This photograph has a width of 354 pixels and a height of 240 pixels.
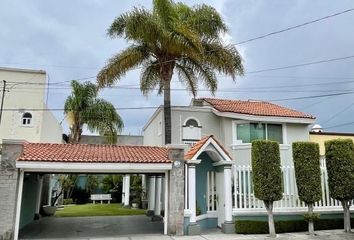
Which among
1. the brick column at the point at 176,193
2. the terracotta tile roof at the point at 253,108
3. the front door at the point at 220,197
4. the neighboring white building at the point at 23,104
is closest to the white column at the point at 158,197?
the front door at the point at 220,197

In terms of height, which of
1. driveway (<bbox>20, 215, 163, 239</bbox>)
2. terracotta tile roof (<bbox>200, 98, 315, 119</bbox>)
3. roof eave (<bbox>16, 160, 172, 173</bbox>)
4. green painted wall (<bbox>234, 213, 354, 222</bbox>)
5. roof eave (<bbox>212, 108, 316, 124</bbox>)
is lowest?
driveway (<bbox>20, 215, 163, 239</bbox>)

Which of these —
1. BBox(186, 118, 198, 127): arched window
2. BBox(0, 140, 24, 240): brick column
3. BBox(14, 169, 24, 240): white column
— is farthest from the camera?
BBox(186, 118, 198, 127): arched window

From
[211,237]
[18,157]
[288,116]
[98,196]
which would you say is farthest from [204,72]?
[98,196]

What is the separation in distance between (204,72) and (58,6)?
9116 mm

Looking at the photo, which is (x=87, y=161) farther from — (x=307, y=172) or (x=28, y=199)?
(x=307, y=172)

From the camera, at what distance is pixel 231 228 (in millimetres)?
15070

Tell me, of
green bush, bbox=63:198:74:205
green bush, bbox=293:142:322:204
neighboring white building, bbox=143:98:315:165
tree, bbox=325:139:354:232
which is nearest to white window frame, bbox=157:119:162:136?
neighboring white building, bbox=143:98:315:165

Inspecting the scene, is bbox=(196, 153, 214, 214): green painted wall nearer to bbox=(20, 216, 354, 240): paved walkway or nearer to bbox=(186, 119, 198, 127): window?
bbox=(20, 216, 354, 240): paved walkway

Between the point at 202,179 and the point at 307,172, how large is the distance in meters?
4.86

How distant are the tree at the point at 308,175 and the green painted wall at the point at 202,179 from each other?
4183mm

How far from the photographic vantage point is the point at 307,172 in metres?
14.5

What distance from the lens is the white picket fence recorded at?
1556cm

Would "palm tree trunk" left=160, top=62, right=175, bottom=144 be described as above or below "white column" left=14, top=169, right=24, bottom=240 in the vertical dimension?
above

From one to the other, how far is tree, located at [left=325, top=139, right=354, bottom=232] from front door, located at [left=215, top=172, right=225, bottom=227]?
15.4 ft
